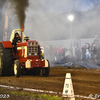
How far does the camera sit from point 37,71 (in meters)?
16.5

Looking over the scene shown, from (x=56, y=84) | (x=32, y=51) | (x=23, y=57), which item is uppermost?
(x=32, y=51)

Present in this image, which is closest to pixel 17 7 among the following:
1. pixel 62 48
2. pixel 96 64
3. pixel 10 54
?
pixel 10 54

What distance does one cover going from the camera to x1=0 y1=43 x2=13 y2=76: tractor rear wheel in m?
14.4

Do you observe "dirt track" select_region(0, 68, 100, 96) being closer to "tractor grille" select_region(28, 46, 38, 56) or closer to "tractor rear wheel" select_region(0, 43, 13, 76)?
"tractor rear wheel" select_region(0, 43, 13, 76)

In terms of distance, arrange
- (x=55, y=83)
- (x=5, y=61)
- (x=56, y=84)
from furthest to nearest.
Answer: (x=5, y=61) → (x=55, y=83) → (x=56, y=84)

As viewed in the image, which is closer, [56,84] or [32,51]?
[56,84]

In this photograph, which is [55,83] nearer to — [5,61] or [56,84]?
[56,84]

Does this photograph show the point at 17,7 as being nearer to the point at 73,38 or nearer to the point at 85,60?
the point at 85,60

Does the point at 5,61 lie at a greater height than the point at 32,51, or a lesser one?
lesser

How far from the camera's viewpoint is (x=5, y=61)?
14.5m

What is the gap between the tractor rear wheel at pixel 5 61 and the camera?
1441cm

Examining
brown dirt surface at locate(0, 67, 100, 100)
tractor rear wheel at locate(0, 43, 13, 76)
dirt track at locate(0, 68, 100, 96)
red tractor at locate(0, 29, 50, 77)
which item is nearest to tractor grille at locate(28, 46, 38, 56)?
red tractor at locate(0, 29, 50, 77)

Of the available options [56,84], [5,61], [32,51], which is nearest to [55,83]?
[56,84]

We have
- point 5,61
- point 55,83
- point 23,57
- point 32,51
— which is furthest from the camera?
point 23,57
